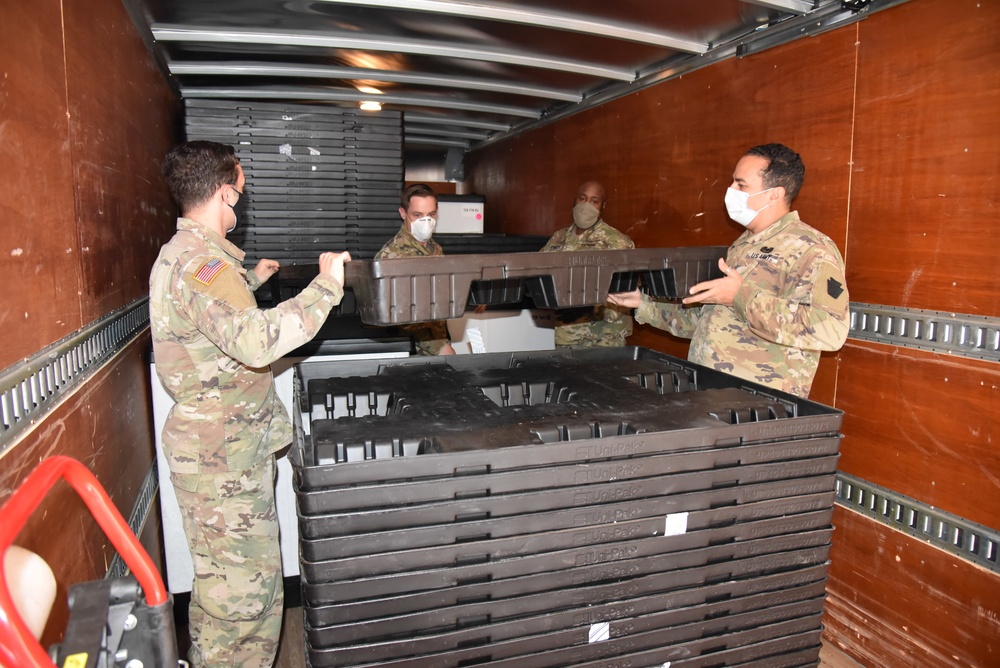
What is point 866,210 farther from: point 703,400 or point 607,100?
point 607,100

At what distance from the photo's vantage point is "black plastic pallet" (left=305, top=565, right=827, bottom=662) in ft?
2.92

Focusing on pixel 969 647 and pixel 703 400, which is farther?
pixel 969 647

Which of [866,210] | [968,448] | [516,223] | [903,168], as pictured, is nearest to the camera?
[968,448]

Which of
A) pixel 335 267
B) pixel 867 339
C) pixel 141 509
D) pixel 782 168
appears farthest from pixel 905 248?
pixel 141 509

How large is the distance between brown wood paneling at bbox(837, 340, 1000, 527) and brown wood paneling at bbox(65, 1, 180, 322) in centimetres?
238

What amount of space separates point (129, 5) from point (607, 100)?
2.38m

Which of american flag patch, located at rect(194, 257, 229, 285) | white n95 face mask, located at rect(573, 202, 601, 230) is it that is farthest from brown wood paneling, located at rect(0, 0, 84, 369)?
white n95 face mask, located at rect(573, 202, 601, 230)

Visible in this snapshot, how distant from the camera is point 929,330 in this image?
6.29 ft

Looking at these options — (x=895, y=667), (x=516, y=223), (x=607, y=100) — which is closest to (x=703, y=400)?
(x=895, y=667)

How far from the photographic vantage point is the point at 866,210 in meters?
2.10

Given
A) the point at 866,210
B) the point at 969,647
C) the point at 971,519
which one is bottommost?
the point at 969,647

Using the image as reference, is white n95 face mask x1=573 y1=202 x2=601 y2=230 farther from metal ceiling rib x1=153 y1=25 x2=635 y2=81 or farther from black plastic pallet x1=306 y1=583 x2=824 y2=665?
black plastic pallet x1=306 y1=583 x2=824 y2=665

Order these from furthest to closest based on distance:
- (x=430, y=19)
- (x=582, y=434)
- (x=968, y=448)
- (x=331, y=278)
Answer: (x=430, y=19), (x=968, y=448), (x=331, y=278), (x=582, y=434)

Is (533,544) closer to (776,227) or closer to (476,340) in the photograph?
(776,227)
